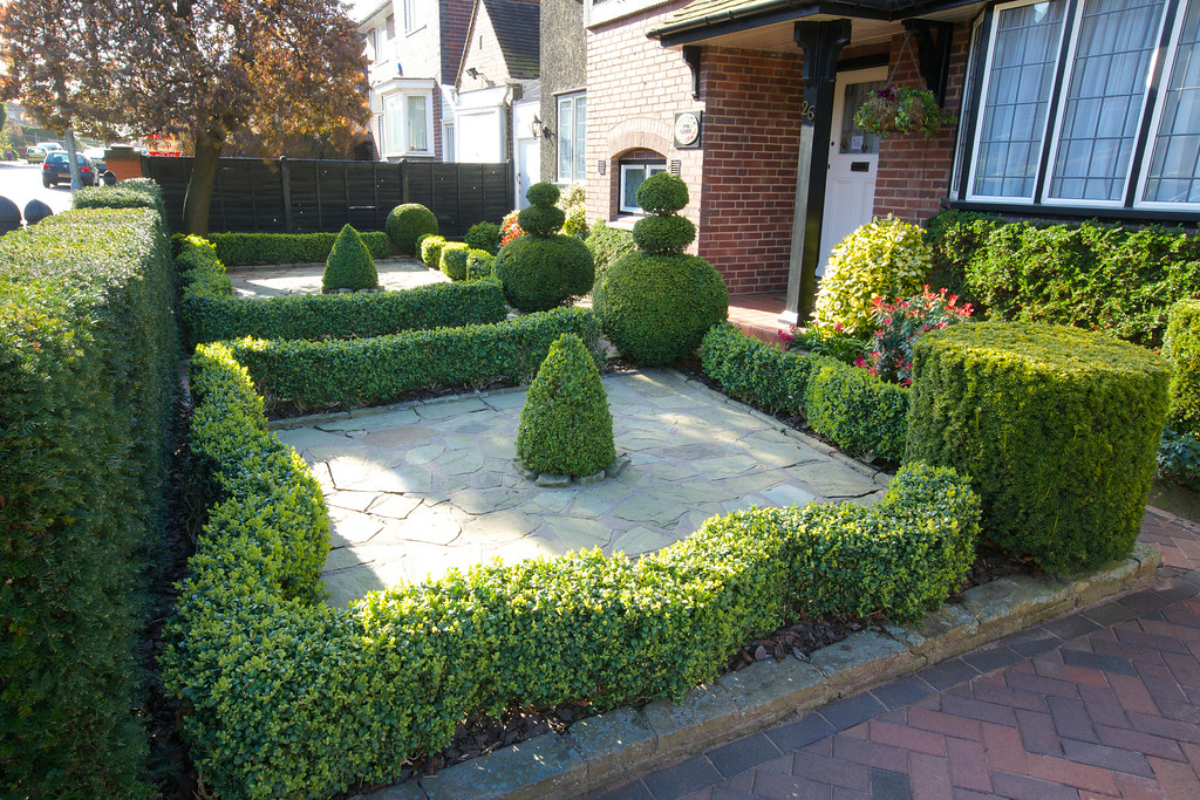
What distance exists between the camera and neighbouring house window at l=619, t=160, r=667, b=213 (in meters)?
11.7

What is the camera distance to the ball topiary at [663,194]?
7.95 meters

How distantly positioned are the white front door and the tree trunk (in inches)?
498

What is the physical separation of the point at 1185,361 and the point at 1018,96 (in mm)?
3190

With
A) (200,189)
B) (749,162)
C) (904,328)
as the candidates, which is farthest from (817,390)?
(200,189)

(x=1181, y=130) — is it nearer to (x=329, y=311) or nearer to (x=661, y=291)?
(x=661, y=291)

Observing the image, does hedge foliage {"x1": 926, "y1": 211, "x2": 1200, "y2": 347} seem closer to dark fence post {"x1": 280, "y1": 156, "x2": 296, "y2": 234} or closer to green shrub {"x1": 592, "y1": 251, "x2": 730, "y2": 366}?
green shrub {"x1": 592, "y1": 251, "x2": 730, "y2": 366}

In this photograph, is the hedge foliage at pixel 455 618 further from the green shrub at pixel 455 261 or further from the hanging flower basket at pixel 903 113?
the green shrub at pixel 455 261

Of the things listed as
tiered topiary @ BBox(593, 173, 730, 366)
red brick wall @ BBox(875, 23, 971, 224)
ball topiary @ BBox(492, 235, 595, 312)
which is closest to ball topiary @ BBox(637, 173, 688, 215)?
tiered topiary @ BBox(593, 173, 730, 366)

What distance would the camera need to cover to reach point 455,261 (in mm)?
14422

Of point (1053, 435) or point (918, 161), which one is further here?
point (918, 161)

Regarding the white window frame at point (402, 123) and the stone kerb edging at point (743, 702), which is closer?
the stone kerb edging at point (743, 702)

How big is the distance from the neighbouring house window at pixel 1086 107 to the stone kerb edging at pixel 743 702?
3407 millimetres

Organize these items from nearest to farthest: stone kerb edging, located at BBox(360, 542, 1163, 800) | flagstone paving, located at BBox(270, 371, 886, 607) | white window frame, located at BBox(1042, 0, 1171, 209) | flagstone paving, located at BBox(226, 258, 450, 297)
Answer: stone kerb edging, located at BBox(360, 542, 1163, 800), flagstone paving, located at BBox(270, 371, 886, 607), white window frame, located at BBox(1042, 0, 1171, 209), flagstone paving, located at BBox(226, 258, 450, 297)

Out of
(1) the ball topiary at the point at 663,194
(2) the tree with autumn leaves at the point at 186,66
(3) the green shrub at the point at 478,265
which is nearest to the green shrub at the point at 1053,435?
(1) the ball topiary at the point at 663,194
